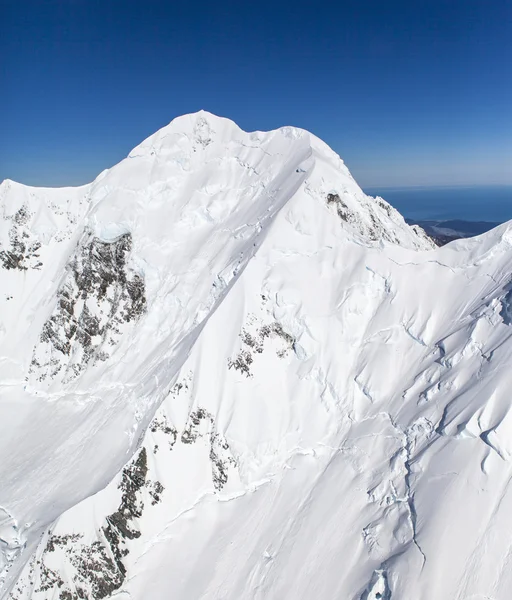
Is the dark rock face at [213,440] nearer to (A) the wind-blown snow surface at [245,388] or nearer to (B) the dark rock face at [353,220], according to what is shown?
(A) the wind-blown snow surface at [245,388]

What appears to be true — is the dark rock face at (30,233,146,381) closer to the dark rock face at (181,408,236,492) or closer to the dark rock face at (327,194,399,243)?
the dark rock face at (181,408,236,492)

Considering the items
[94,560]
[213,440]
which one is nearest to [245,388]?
[213,440]

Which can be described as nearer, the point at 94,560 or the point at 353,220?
the point at 94,560

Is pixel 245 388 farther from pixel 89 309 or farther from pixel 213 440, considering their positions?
pixel 89 309

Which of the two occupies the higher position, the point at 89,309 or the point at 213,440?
the point at 89,309

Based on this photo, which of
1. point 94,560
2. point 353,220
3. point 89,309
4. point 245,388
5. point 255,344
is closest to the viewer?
point 94,560

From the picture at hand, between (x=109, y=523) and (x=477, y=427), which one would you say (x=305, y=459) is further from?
(x=109, y=523)

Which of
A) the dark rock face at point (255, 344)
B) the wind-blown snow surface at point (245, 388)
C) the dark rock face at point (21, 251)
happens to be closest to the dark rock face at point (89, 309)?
the wind-blown snow surface at point (245, 388)
